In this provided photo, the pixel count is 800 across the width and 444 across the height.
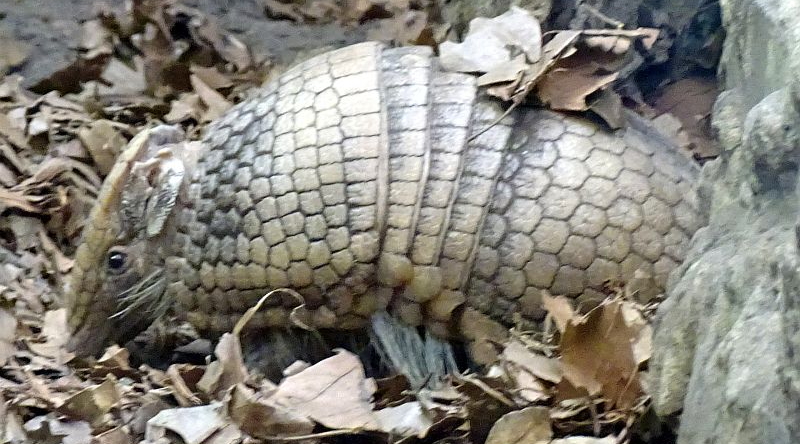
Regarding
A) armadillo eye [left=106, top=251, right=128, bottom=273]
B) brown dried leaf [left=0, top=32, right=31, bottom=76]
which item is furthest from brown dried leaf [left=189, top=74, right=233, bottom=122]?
armadillo eye [left=106, top=251, right=128, bottom=273]

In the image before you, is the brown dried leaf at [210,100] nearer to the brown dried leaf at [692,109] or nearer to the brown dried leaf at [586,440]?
the brown dried leaf at [692,109]

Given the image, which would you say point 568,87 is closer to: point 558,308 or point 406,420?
point 558,308


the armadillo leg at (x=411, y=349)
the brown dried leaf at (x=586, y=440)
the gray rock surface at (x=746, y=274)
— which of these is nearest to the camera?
the gray rock surface at (x=746, y=274)

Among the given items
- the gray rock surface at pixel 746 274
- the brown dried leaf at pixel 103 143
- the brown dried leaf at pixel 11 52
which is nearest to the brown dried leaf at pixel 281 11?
the brown dried leaf at pixel 11 52

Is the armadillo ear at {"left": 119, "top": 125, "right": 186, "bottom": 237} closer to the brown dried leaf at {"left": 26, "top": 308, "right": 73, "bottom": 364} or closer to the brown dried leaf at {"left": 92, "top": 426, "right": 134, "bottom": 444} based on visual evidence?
the brown dried leaf at {"left": 26, "top": 308, "right": 73, "bottom": 364}

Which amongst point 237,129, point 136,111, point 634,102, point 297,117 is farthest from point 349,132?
point 136,111

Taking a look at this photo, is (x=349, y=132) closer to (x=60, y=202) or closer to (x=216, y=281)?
(x=216, y=281)
